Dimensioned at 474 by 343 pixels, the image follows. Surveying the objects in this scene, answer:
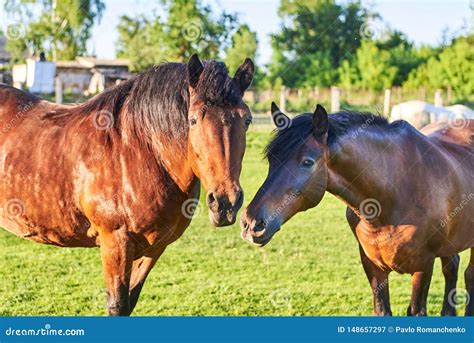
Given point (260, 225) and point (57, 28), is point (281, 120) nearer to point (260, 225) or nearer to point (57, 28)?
point (260, 225)

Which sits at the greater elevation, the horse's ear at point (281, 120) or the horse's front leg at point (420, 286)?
the horse's ear at point (281, 120)

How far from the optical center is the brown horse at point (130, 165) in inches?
133

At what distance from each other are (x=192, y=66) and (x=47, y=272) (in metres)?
4.13

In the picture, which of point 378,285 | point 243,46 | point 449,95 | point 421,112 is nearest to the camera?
point 378,285

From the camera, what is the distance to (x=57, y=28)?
26.6 m

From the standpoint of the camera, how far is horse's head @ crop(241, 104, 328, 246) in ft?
11.5

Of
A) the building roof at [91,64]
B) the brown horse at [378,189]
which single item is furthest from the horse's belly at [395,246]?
the building roof at [91,64]

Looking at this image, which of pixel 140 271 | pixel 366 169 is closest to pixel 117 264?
pixel 140 271

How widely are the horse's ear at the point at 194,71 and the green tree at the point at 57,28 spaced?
1851 centimetres

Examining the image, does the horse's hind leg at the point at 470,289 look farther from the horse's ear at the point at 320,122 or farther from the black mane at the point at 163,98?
the black mane at the point at 163,98

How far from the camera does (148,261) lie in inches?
164

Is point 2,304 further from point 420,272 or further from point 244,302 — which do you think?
point 420,272

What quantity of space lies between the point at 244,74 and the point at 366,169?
3.22ft
